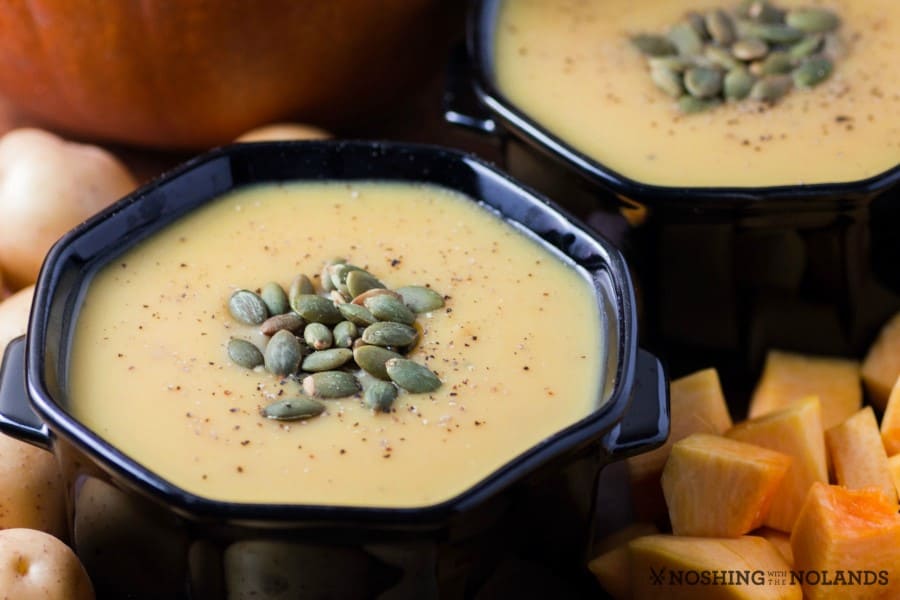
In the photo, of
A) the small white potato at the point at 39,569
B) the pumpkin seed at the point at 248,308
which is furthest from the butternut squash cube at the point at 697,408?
the small white potato at the point at 39,569

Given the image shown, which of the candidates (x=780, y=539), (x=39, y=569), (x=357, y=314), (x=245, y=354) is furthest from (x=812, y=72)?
(x=39, y=569)

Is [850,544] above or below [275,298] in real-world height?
below

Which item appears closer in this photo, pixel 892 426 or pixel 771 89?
pixel 892 426

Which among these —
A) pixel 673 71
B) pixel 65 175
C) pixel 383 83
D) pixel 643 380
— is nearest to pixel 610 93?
pixel 673 71

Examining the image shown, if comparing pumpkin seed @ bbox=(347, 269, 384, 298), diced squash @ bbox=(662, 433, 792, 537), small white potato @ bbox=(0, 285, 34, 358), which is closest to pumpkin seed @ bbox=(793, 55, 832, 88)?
diced squash @ bbox=(662, 433, 792, 537)

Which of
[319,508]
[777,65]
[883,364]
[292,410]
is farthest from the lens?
[777,65]

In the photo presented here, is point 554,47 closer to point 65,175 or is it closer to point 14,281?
point 65,175

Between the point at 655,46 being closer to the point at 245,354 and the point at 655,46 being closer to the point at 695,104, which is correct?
the point at 695,104
